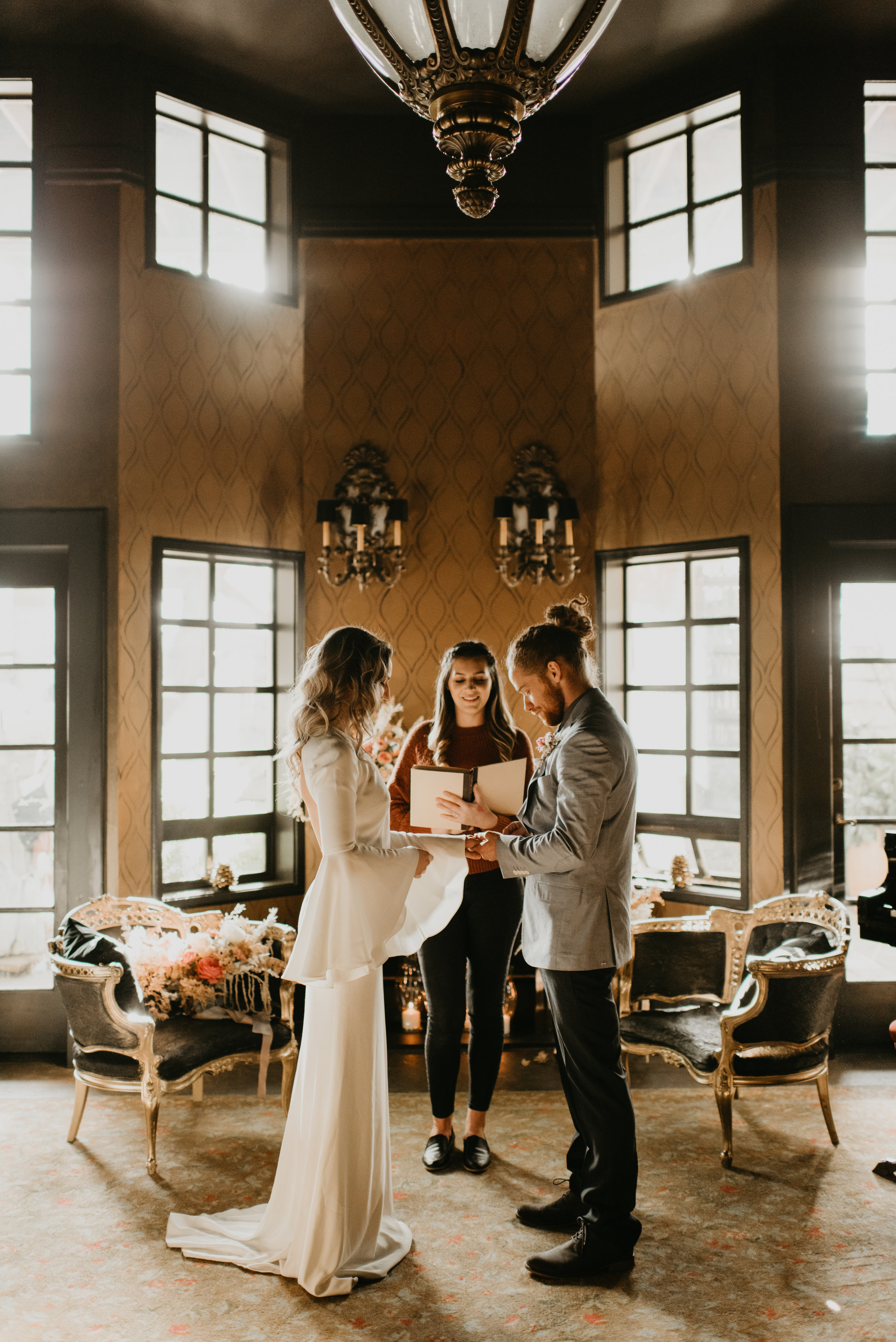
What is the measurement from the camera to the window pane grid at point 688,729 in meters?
4.97

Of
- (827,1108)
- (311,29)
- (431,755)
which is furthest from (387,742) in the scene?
(311,29)

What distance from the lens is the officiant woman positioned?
3430 mm

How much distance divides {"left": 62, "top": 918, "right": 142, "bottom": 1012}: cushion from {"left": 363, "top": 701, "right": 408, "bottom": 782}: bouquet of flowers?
1.44 metres

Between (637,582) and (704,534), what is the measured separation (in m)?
0.49

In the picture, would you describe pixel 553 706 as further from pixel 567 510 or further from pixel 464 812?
pixel 567 510

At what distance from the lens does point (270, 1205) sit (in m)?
2.88

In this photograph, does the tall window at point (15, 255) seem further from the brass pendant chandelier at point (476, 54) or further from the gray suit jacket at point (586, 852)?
the brass pendant chandelier at point (476, 54)

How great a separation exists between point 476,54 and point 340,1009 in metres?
2.29

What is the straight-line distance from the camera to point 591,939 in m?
2.75

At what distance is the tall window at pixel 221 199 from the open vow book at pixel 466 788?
3.15m

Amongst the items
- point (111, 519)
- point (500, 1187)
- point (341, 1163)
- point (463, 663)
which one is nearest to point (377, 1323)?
point (341, 1163)

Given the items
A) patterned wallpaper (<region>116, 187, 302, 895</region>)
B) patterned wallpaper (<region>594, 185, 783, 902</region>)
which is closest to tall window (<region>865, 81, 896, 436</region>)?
patterned wallpaper (<region>594, 185, 783, 902</region>)

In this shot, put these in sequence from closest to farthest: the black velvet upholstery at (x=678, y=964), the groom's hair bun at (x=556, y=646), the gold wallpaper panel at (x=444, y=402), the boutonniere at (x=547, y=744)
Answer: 1. the groom's hair bun at (x=556, y=646)
2. the boutonniere at (x=547, y=744)
3. the black velvet upholstery at (x=678, y=964)
4. the gold wallpaper panel at (x=444, y=402)

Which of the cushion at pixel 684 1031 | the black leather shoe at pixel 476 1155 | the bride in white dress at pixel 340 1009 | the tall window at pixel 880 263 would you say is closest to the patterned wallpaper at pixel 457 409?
the tall window at pixel 880 263
